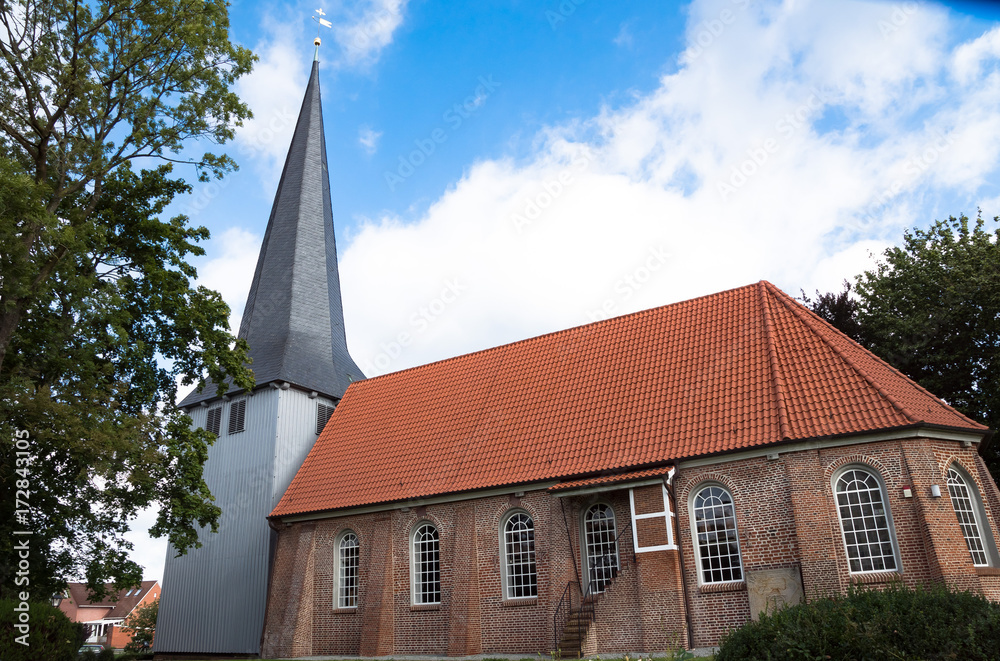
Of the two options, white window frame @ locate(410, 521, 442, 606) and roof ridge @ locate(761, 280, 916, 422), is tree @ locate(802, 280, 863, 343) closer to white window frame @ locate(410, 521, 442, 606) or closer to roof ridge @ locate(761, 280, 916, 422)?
roof ridge @ locate(761, 280, 916, 422)

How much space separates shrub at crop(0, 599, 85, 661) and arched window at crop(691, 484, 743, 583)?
1229 centimetres

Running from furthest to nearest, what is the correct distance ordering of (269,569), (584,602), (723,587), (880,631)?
(269,569), (584,602), (723,587), (880,631)

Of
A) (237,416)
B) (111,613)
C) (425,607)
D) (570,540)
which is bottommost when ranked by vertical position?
(425,607)

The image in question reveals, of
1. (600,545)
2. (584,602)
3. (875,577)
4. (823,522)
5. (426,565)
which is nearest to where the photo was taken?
(875,577)

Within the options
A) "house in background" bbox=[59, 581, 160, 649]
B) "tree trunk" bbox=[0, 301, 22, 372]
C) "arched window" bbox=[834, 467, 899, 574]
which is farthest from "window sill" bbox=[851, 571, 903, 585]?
"house in background" bbox=[59, 581, 160, 649]

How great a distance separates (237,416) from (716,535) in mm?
17054

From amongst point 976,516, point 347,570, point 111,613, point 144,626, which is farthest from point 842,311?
point 111,613

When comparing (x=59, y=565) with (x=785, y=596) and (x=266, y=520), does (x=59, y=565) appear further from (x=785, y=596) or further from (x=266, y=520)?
(x=785, y=596)

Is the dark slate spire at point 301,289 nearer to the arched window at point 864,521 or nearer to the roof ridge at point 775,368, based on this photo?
the roof ridge at point 775,368

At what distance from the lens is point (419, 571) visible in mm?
19906

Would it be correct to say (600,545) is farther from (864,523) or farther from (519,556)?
(864,523)

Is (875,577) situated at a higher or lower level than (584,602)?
higher

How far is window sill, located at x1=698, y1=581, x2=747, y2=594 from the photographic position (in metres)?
15.1

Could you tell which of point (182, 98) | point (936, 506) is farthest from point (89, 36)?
point (936, 506)
